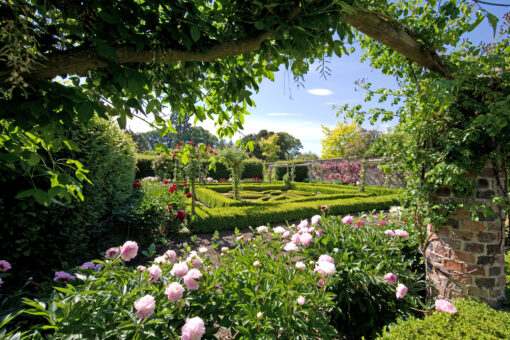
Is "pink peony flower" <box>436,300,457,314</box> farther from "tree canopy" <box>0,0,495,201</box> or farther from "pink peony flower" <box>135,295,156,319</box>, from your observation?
"pink peony flower" <box>135,295,156,319</box>

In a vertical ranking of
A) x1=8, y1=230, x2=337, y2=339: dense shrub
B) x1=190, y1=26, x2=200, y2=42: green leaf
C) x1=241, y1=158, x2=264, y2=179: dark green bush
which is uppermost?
x1=190, y1=26, x2=200, y2=42: green leaf

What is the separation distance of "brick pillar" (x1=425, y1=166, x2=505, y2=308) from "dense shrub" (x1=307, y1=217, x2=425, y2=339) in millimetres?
335

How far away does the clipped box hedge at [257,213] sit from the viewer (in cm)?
626

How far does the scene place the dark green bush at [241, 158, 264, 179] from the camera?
20.0 metres

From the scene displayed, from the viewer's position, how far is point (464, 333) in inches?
58.0

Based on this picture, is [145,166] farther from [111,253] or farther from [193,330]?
[193,330]

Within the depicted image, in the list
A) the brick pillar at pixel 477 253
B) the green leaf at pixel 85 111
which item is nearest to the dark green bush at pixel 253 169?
the brick pillar at pixel 477 253

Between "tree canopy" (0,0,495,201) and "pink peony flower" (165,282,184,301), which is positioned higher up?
"tree canopy" (0,0,495,201)

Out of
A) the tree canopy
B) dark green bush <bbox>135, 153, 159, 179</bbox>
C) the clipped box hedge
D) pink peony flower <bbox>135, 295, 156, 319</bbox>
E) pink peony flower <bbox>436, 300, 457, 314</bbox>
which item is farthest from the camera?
dark green bush <bbox>135, 153, 159, 179</bbox>

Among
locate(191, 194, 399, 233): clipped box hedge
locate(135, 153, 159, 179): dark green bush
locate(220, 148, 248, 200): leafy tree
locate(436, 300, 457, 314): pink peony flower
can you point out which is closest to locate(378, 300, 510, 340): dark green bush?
locate(436, 300, 457, 314): pink peony flower

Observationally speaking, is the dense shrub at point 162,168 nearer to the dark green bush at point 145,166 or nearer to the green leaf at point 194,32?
the dark green bush at point 145,166

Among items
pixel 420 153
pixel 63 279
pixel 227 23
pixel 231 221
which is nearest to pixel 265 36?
pixel 227 23

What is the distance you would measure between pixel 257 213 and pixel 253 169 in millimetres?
13501

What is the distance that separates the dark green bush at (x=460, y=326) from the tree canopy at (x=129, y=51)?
1819 millimetres
